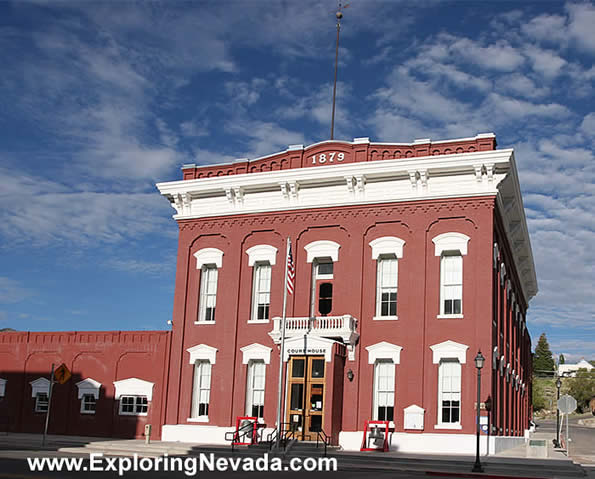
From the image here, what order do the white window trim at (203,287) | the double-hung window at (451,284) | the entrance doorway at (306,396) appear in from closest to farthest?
the entrance doorway at (306,396) → the double-hung window at (451,284) → the white window trim at (203,287)

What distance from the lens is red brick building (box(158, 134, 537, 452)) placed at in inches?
1105

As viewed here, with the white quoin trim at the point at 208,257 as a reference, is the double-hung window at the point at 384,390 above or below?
below

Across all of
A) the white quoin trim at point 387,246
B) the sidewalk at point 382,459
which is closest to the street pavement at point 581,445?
the sidewalk at point 382,459

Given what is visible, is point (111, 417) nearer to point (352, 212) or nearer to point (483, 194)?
point (352, 212)

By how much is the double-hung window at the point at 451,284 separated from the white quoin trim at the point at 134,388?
46.3 ft

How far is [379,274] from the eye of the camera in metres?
30.2

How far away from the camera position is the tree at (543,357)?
144000mm

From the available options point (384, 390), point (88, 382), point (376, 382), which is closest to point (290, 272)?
point (376, 382)

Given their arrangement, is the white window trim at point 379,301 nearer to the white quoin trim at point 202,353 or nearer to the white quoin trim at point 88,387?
the white quoin trim at point 202,353

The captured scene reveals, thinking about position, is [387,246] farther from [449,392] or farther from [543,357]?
[543,357]

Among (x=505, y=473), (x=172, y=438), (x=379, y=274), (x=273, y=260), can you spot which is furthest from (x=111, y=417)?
(x=505, y=473)

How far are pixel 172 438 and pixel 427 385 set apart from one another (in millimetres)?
11628

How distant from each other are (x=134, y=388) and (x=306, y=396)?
9.41 metres

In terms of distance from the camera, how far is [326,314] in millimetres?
30797
